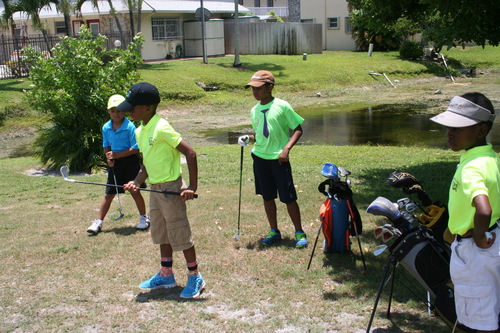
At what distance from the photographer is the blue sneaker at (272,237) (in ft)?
18.7

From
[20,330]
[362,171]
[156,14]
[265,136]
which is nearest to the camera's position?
[20,330]

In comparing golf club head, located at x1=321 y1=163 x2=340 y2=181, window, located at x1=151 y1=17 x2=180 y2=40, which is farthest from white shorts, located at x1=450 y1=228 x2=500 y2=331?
window, located at x1=151 y1=17 x2=180 y2=40

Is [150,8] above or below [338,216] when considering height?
above

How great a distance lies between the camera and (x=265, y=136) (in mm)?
5504

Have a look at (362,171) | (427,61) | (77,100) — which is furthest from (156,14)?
(362,171)

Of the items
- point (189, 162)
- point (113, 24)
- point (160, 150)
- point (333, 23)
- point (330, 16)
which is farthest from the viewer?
point (333, 23)

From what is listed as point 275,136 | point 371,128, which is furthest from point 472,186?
point 371,128

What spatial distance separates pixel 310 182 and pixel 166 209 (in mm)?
Answer: 4787

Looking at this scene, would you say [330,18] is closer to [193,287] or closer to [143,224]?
[143,224]

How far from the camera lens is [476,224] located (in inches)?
111

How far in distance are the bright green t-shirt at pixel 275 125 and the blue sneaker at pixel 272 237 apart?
87 centimetres

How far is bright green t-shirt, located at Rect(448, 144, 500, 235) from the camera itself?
113 inches

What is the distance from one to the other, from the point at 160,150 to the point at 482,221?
8.54ft

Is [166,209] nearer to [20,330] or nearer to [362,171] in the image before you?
[20,330]
